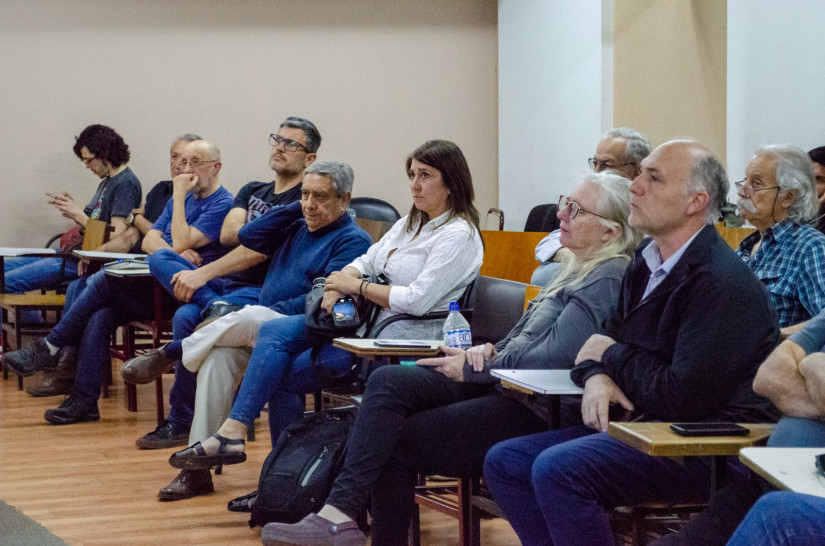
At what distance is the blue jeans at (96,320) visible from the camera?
502 cm

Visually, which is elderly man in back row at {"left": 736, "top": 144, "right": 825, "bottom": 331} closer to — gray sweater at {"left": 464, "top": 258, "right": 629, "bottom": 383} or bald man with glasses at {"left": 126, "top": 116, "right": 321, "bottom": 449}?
gray sweater at {"left": 464, "top": 258, "right": 629, "bottom": 383}

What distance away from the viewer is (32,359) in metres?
5.28

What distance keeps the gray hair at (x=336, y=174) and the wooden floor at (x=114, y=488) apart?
46.0 inches

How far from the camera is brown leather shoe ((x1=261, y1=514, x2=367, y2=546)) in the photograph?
2.57 m

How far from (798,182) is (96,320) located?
3.46 metres

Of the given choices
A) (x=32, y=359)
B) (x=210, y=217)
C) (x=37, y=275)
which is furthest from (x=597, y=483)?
(x=37, y=275)

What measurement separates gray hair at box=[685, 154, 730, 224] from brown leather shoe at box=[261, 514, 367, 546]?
46.8 inches

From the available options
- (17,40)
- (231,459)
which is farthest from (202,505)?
(17,40)

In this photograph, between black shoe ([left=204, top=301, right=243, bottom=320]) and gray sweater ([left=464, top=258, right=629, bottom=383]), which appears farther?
black shoe ([left=204, top=301, right=243, bottom=320])

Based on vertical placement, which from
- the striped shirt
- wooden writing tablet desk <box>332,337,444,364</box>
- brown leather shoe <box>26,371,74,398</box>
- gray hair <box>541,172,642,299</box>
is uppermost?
gray hair <box>541,172,642,299</box>

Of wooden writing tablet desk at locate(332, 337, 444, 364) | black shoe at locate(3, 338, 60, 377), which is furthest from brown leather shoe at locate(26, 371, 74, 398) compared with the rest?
wooden writing tablet desk at locate(332, 337, 444, 364)

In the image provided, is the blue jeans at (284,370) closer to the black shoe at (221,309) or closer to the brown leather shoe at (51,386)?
the black shoe at (221,309)

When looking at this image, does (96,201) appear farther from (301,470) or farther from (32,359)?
(301,470)

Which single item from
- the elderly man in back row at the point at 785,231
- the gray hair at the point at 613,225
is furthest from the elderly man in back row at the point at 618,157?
the gray hair at the point at 613,225
